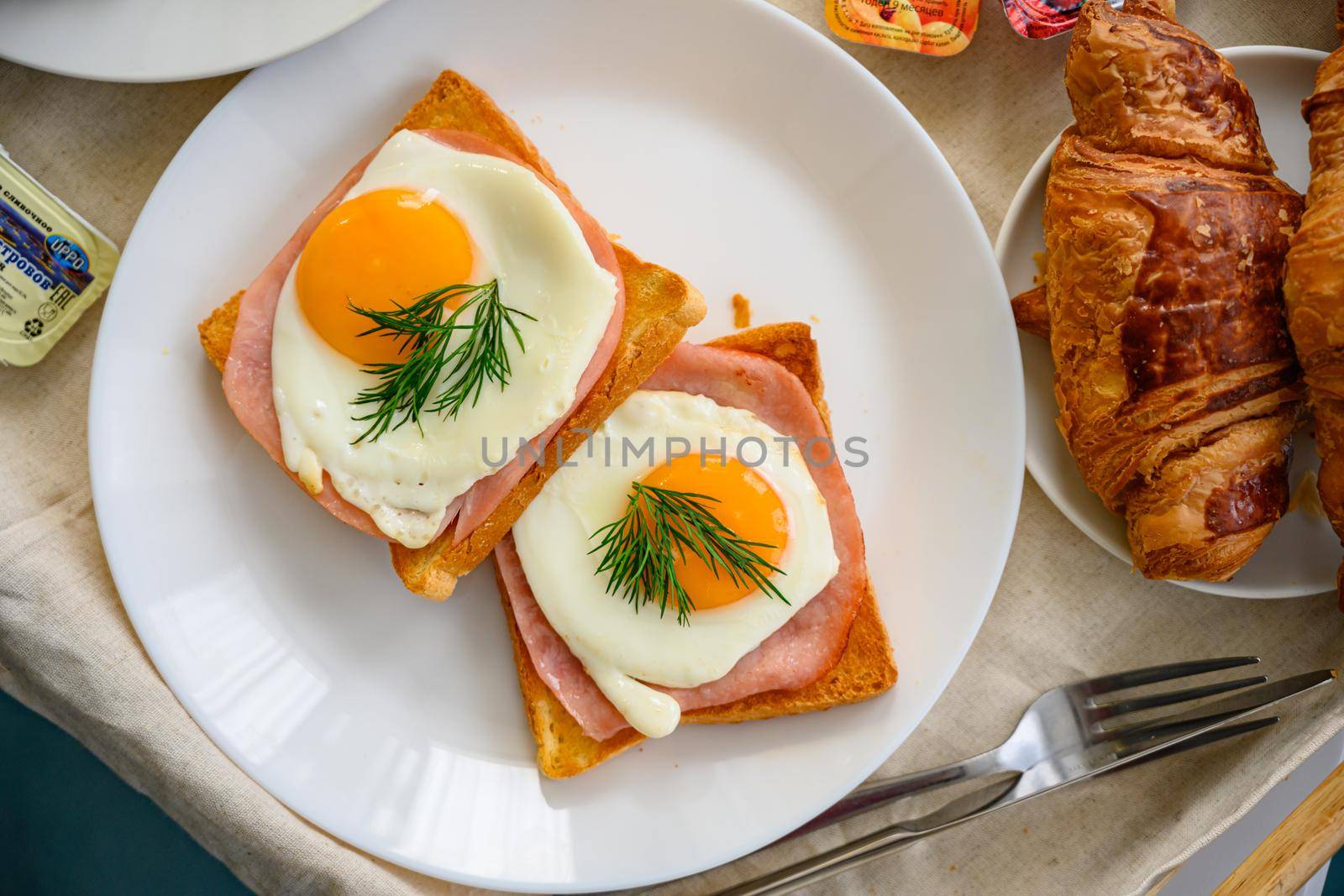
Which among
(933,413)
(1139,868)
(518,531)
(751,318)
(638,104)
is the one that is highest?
(638,104)

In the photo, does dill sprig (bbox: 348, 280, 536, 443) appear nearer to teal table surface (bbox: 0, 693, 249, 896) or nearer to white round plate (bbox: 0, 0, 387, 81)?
white round plate (bbox: 0, 0, 387, 81)

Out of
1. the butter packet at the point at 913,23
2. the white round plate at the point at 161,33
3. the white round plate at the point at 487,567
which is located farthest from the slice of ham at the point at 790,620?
the white round plate at the point at 161,33

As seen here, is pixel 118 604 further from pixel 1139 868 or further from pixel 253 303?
pixel 1139 868

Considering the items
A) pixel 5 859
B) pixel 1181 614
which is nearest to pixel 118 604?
pixel 5 859

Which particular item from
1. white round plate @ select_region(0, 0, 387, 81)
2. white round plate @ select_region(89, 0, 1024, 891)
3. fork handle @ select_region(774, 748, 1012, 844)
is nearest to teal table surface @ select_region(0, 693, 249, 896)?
white round plate @ select_region(89, 0, 1024, 891)

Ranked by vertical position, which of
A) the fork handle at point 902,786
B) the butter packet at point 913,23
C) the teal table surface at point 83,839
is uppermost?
the butter packet at point 913,23

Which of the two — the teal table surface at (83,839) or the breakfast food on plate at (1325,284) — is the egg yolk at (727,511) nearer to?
the breakfast food on plate at (1325,284)
